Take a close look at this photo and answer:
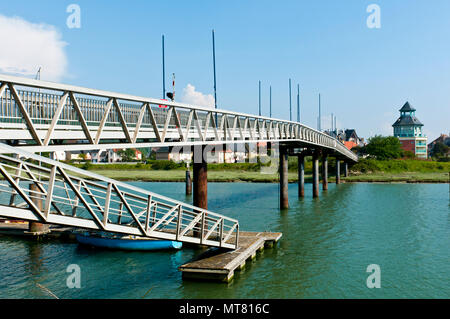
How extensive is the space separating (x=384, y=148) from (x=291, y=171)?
4122 centimetres

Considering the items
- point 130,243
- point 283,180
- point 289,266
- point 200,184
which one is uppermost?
point 200,184

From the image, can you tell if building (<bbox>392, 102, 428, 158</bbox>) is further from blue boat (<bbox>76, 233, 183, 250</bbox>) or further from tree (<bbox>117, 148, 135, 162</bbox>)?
blue boat (<bbox>76, 233, 183, 250</bbox>)

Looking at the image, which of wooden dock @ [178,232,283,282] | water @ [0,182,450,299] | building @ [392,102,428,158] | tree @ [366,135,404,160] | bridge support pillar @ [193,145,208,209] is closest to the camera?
water @ [0,182,450,299]

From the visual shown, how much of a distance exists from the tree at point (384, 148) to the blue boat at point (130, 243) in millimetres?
115780

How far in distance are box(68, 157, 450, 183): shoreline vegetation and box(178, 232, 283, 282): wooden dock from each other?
66570 millimetres

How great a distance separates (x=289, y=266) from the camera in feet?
74.8

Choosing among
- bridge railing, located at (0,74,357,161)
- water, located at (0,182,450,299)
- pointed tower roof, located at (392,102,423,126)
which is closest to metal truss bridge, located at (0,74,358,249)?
bridge railing, located at (0,74,357,161)

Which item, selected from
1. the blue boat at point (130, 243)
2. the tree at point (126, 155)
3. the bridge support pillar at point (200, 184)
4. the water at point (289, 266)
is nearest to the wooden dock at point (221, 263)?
the water at point (289, 266)

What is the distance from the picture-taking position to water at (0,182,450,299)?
18.8m
